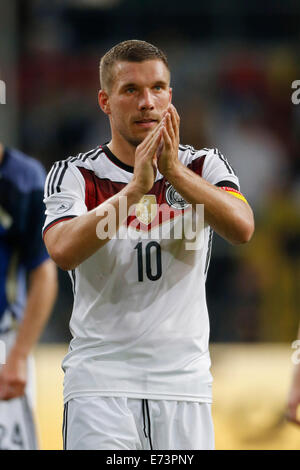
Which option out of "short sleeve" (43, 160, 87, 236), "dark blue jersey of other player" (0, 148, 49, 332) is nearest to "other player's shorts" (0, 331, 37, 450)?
"dark blue jersey of other player" (0, 148, 49, 332)

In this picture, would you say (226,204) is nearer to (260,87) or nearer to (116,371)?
(116,371)

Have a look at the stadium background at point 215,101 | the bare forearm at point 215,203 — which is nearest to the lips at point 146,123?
the bare forearm at point 215,203

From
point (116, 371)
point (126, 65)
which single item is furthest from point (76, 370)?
point (126, 65)

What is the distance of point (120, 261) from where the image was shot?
296 cm

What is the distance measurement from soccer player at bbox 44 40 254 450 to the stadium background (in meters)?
3.94

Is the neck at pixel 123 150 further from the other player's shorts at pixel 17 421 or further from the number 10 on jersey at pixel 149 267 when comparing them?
the other player's shorts at pixel 17 421

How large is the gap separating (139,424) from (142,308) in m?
0.40

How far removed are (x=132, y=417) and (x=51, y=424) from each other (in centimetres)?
178

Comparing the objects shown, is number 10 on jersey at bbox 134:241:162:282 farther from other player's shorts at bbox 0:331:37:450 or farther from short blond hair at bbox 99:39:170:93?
other player's shorts at bbox 0:331:37:450

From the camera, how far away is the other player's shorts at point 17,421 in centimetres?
397

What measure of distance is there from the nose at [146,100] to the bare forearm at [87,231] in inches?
11.8

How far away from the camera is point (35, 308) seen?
4.02 meters

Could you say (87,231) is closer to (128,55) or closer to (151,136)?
(151,136)

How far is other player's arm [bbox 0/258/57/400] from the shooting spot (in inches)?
156
